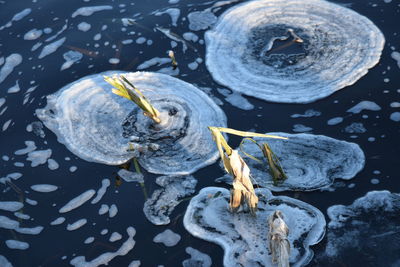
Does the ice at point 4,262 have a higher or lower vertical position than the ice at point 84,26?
lower

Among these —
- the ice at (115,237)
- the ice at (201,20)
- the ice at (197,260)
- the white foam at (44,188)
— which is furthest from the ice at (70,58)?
the ice at (197,260)

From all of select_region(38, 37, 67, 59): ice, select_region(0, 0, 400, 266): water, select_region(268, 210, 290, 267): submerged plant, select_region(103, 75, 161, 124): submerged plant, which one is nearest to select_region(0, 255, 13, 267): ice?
select_region(0, 0, 400, 266): water

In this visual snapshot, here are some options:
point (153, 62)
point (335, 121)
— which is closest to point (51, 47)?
point (153, 62)

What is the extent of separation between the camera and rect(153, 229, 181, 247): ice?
2.09m

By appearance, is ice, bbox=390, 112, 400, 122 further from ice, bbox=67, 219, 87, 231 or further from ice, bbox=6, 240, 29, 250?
ice, bbox=6, 240, 29, 250

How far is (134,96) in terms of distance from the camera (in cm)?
232

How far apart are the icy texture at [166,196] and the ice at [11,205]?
589 millimetres

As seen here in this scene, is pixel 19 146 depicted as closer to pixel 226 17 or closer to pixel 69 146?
pixel 69 146

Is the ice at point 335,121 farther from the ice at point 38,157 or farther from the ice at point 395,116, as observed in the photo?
the ice at point 38,157

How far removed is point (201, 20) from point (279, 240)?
1.71m

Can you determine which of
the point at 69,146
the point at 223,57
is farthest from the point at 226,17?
the point at 69,146

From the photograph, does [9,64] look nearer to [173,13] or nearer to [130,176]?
[173,13]

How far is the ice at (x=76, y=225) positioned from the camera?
2.17 meters

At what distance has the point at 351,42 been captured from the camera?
9.20 ft
